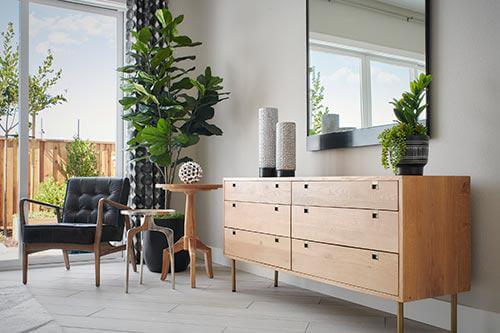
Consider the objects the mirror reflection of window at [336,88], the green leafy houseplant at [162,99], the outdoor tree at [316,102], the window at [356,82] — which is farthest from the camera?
the green leafy houseplant at [162,99]

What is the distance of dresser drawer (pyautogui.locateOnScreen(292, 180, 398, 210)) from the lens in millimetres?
2209

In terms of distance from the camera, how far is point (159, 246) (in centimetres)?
404

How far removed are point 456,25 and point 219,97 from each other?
97.3 inches

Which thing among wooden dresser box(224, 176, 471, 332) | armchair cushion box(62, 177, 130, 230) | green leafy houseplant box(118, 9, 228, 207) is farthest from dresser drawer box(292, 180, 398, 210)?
armchair cushion box(62, 177, 130, 230)

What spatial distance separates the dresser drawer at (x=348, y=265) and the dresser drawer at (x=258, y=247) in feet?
0.33

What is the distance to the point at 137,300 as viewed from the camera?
3.12 metres

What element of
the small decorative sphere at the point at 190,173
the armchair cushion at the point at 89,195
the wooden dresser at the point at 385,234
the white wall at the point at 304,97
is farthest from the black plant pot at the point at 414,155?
the armchair cushion at the point at 89,195

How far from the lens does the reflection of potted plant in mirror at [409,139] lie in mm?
2316

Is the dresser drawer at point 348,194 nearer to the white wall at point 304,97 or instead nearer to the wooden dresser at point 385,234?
the wooden dresser at point 385,234

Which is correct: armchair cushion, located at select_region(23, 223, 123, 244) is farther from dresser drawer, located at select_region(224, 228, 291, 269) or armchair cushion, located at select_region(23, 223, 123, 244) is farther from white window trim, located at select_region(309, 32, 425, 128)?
white window trim, located at select_region(309, 32, 425, 128)

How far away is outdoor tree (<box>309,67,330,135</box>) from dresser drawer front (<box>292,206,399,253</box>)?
0.75 metres

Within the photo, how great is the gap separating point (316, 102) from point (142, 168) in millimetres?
1850

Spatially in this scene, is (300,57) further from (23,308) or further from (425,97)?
(23,308)

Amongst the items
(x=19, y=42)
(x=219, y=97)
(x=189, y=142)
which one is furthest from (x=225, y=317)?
(x=19, y=42)
